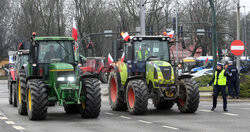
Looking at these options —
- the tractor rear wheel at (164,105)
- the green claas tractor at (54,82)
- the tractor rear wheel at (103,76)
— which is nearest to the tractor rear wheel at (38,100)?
the green claas tractor at (54,82)

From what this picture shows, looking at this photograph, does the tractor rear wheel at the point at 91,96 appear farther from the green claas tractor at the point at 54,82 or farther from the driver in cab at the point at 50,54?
the driver in cab at the point at 50,54

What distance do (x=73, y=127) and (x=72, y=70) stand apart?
9.66 ft

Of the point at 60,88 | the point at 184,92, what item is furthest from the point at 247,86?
the point at 60,88

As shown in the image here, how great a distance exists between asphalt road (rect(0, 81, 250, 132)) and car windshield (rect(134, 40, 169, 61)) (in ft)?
6.43

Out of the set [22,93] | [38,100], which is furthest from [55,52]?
→ [38,100]

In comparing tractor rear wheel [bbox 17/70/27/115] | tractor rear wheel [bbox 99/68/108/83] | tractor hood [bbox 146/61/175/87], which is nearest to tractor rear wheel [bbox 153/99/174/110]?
tractor hood [bbox 146/61/175/87]

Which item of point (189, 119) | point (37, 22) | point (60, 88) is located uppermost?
point (37, 22)

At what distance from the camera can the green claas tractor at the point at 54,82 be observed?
1593 cm

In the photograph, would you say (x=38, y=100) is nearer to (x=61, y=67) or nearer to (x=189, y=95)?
(x=61, y=67)

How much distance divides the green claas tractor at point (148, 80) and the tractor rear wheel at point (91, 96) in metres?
1.44

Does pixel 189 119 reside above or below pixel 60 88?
below

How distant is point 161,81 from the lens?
1756 centimetres

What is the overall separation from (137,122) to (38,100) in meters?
3.01

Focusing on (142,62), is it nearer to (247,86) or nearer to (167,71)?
(167,71)
